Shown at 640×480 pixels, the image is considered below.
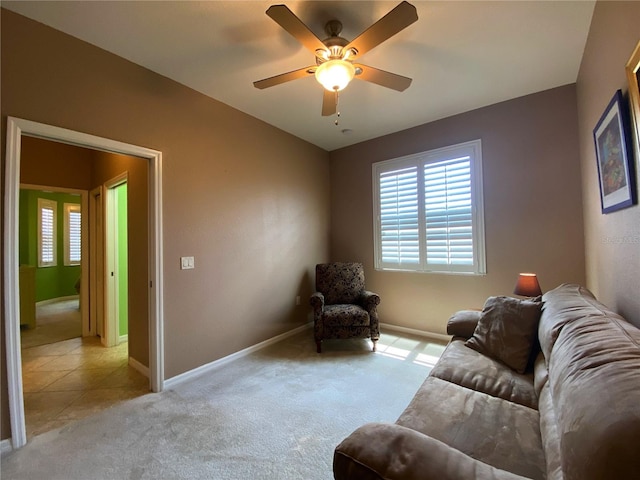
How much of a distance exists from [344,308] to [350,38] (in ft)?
8.75

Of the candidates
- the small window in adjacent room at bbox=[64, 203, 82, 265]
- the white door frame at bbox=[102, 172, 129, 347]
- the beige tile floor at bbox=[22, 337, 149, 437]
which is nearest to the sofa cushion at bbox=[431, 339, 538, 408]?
the beige tile floor at bbox=[22, 337, 149, 437]

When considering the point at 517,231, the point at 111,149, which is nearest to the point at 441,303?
the point at 517,231

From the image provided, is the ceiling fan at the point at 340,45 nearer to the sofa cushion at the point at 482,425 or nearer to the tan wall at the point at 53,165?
the sofa cushion at the point at 482,425

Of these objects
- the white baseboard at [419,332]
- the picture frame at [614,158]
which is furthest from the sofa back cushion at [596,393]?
the white baseboard at [419,332]

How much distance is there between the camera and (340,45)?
1.90 m

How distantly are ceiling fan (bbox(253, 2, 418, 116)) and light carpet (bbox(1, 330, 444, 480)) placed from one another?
2356 mm

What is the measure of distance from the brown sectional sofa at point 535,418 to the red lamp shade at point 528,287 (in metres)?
0.77

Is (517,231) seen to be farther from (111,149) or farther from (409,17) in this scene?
(111,149)

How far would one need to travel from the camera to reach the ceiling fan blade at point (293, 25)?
146cm

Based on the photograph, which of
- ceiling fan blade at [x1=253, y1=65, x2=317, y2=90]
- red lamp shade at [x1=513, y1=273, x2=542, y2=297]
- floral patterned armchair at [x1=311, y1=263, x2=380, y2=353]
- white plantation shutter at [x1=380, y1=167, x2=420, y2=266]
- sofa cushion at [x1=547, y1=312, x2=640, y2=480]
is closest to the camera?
sofa cushion at [x1=547, y1=312, x2=640, y2=480]

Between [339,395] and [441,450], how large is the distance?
165 cm

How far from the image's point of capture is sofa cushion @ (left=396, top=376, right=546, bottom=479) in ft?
3.29

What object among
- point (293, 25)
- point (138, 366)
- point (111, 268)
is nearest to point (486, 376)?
point (293, 25)

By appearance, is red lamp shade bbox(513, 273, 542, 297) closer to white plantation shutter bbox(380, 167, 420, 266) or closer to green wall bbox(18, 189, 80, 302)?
white plantation shutter bbox(380, 167, 420, 266)
